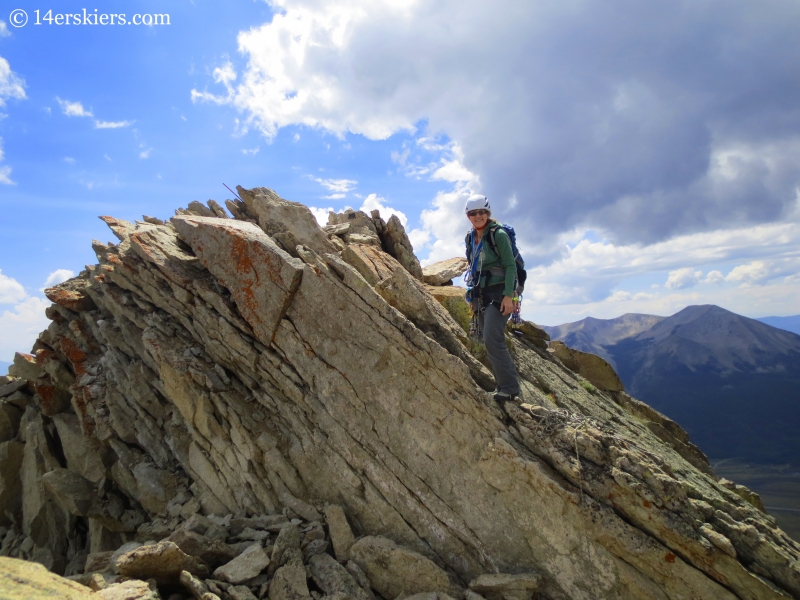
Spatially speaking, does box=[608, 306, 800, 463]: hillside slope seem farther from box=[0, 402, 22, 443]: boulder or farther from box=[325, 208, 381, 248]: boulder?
box=[0, 402, 22, 443]: boulder

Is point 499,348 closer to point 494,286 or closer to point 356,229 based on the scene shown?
point 494,286

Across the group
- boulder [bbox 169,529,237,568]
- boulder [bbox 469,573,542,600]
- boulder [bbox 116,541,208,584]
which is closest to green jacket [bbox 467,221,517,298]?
boulder [bbox 469,573,542,600]

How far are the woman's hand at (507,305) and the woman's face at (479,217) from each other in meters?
2.31

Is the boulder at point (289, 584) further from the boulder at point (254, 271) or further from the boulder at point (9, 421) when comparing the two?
the boulder at point (9, 421)

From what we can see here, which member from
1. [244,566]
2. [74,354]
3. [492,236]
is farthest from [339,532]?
[74,354]

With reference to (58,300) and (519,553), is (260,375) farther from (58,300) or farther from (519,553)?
(58,300)

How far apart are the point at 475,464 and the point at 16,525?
27.8 m

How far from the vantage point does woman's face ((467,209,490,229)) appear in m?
13.0

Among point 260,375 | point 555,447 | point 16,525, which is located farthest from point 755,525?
point 16,525

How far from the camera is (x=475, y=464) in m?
12.7

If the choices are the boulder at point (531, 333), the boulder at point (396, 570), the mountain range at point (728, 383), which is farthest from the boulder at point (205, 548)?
the mountain range at point (728, 383)

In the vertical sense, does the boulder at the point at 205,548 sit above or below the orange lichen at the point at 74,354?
below

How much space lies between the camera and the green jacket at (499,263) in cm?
1245

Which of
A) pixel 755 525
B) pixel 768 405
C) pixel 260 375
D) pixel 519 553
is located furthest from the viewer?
pixel 768 405
